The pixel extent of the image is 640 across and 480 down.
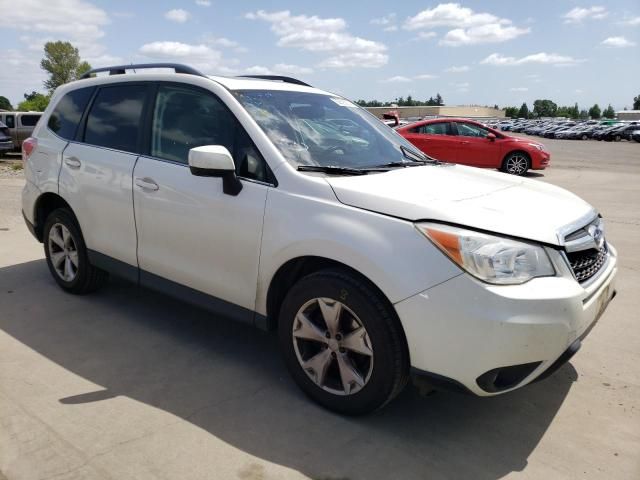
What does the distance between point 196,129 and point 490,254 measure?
210 centimetres

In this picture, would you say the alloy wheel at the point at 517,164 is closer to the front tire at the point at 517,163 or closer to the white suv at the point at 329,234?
the front tire at the point at 517,163

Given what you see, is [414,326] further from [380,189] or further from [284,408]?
[284,408]

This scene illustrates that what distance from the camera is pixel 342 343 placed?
113 inches

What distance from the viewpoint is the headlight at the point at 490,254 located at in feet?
8.13

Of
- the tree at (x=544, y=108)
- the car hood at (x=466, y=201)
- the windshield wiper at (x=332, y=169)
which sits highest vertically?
the tree at (x=544, y=108)

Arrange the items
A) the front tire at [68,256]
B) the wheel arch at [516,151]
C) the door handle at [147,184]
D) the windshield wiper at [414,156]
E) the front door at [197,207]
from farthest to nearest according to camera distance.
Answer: the wheel arch at [516,151], the front tire at [68,256], the windshield wiper at [414,156], the door handle at [147,184], the front door at [197,207]

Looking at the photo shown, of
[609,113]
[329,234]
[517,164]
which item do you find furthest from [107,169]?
[609,113]

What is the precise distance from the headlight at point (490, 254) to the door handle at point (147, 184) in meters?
1.94

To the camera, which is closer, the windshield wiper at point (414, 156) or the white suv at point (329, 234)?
the white suv at point (329, 234)

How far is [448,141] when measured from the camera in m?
14.6

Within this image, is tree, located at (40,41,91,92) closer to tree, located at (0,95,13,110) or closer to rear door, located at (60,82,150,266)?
tree, located at (0,95,13,110)

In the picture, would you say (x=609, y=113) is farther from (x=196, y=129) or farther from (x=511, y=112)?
(x=196, y=129)

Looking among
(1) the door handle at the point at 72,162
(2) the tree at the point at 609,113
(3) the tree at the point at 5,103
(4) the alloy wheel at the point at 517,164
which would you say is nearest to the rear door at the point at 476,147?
(4) the alloy wheel at the point at 517,164

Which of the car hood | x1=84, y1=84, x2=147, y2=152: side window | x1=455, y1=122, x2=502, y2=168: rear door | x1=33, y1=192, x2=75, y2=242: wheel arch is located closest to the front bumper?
the car hood
